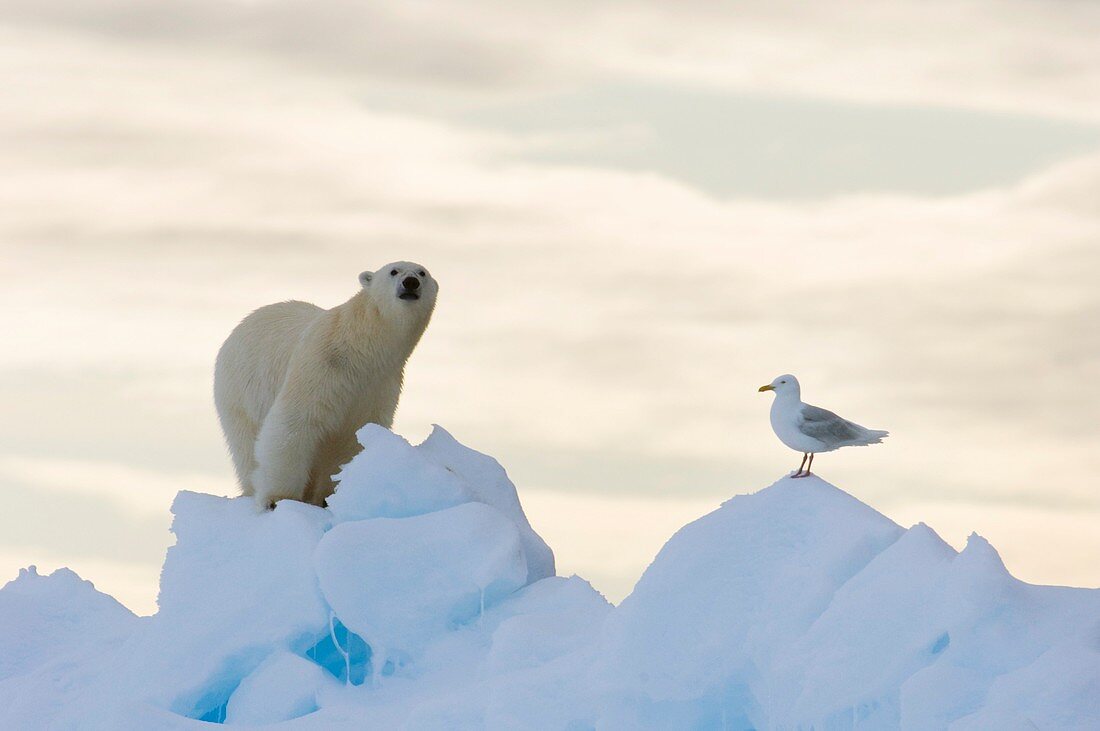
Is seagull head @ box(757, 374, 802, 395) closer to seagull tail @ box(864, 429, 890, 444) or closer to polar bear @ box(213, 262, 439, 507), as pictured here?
seagull tail @ box(864, 429, 890, 444)

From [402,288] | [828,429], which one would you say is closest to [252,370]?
[402,288]

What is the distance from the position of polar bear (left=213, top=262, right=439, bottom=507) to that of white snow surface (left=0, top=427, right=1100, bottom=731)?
0.40 meters

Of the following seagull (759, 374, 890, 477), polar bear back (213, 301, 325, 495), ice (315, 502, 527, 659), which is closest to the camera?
seagull (759, 374, 890, 477)

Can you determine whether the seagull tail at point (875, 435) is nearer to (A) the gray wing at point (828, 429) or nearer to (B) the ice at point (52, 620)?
(A) the gray wing at point (828, 429)

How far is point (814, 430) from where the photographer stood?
7.11 metres

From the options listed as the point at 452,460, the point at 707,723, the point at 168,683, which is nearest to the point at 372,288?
the point at 452,460

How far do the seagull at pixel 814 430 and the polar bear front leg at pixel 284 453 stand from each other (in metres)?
3.99

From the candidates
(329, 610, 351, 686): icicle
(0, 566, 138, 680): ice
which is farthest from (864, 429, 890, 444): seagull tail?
(0, 566, 138, 680): ice

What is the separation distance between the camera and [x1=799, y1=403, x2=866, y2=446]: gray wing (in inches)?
280

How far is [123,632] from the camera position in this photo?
11.2m

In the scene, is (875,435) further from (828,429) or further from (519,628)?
(519,628)

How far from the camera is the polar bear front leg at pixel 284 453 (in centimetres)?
1005

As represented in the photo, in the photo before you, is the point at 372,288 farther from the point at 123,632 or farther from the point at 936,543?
the point at 936,543

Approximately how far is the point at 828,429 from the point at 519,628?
2343 millimetres
